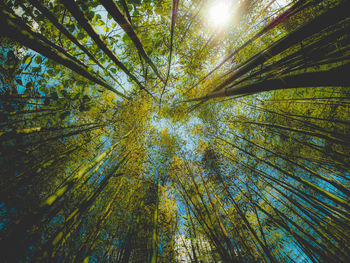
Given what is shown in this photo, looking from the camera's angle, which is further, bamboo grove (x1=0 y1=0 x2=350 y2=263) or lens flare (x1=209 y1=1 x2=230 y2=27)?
lens flare (x1=209 y1=1 x2=230 y2=27)

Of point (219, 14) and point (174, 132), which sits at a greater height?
point (219, 14)

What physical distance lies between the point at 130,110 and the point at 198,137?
334 cm

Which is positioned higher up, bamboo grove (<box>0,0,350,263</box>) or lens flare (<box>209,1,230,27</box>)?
lens flare (<box>209,1,230,27</box>)

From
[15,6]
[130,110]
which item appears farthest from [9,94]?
[130,110]

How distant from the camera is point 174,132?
598 centimetres

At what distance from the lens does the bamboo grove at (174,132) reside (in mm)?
1182

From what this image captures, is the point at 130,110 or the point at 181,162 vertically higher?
the point at 130,110

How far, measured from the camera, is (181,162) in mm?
4727

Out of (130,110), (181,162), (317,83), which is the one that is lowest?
(181,162)

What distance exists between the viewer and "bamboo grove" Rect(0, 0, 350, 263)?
118 centimetres

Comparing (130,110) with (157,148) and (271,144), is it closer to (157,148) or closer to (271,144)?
(157,148)

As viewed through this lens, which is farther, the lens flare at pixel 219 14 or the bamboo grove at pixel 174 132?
the lens flare at pixel 219 14

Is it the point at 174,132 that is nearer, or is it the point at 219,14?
the point at 219,14

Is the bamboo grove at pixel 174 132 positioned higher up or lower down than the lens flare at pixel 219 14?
lower down
